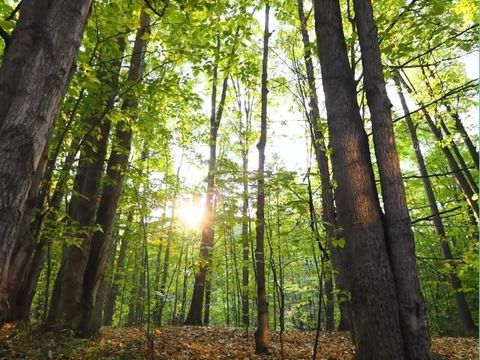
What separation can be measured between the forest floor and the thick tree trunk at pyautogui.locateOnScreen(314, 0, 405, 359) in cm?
207

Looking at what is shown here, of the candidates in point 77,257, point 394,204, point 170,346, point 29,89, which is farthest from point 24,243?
point 170,346

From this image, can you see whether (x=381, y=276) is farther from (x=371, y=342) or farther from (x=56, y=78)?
(x=56, y=78)

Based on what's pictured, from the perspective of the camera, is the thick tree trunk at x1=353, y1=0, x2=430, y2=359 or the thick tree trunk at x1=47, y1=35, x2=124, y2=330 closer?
the thick tree trunk at x1=353, y1=0, x2=430, y2=359

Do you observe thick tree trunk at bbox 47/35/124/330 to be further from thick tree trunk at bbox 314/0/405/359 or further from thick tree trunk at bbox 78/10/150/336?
thick tree trunk at bbox 314/0/405/359

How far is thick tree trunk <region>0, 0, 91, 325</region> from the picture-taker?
1.51 meters

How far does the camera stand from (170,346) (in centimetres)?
684

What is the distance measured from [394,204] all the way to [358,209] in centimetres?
30

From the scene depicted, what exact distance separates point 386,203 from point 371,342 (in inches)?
41.1

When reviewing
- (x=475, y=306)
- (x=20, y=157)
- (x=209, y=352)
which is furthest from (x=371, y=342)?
(x=475, y=306)

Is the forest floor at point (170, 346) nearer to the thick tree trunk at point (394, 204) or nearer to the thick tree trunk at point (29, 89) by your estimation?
the thick tree trunk at point (394, 204)

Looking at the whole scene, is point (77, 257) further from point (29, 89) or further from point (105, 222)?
point (29, 89)

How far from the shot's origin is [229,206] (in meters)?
6.10

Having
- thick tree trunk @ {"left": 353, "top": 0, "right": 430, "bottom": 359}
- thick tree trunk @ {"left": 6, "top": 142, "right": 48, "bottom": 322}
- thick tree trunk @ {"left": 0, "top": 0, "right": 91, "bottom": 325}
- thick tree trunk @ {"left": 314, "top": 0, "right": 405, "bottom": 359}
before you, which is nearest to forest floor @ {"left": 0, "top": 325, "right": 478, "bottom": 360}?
thick tree trunk @ {"left": 6, "top": 142, "right": 48, "bottom": 322}

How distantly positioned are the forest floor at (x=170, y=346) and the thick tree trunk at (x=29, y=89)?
327 centimetres
